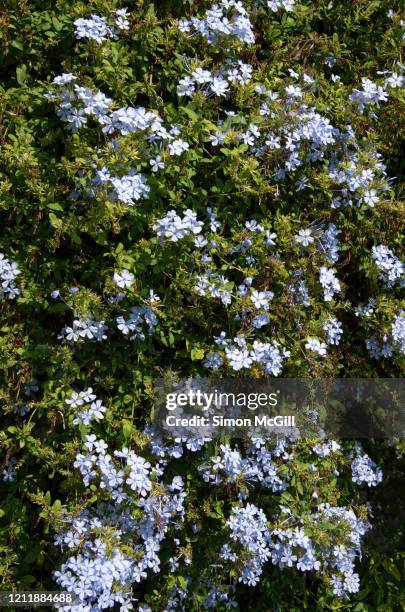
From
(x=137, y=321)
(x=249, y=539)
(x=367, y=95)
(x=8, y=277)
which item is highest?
(x=367, y=95)

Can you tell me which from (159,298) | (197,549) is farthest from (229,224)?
(197,549)

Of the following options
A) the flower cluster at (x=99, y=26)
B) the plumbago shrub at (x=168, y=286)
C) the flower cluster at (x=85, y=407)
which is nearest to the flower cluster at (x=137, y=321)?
the plumbago shrub at (x=168, y=286)

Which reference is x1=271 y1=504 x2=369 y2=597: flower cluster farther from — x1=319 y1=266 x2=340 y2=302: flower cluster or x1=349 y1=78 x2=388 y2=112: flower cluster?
x1=349 y1=78 x2=388 y2=112: flower cluster

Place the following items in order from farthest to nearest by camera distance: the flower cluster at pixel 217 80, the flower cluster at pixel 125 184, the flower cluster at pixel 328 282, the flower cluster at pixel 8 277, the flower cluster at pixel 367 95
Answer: the flower cluster at pixel 367 95, the flower cluster at pixel 328 282, the flower cluster at pixel 217 80, the flower cluster at pixel 8 277, the flower cluster at pixel 125 184

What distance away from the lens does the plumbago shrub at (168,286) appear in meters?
2.67

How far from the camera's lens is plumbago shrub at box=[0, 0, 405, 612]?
2670mm

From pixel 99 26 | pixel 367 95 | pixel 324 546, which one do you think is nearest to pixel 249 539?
pixel 324 546

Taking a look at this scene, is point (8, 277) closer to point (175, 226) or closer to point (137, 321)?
point (137, 321)

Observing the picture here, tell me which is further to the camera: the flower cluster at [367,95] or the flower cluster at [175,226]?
the flower cluster at [367,95]

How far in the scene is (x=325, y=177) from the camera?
3053mm

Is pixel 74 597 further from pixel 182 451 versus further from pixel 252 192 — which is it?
pixel 252 192

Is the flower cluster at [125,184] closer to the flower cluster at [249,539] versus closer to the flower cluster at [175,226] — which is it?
the flower cluster at [175,226]

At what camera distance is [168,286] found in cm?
287

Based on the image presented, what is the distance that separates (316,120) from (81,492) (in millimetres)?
1779
